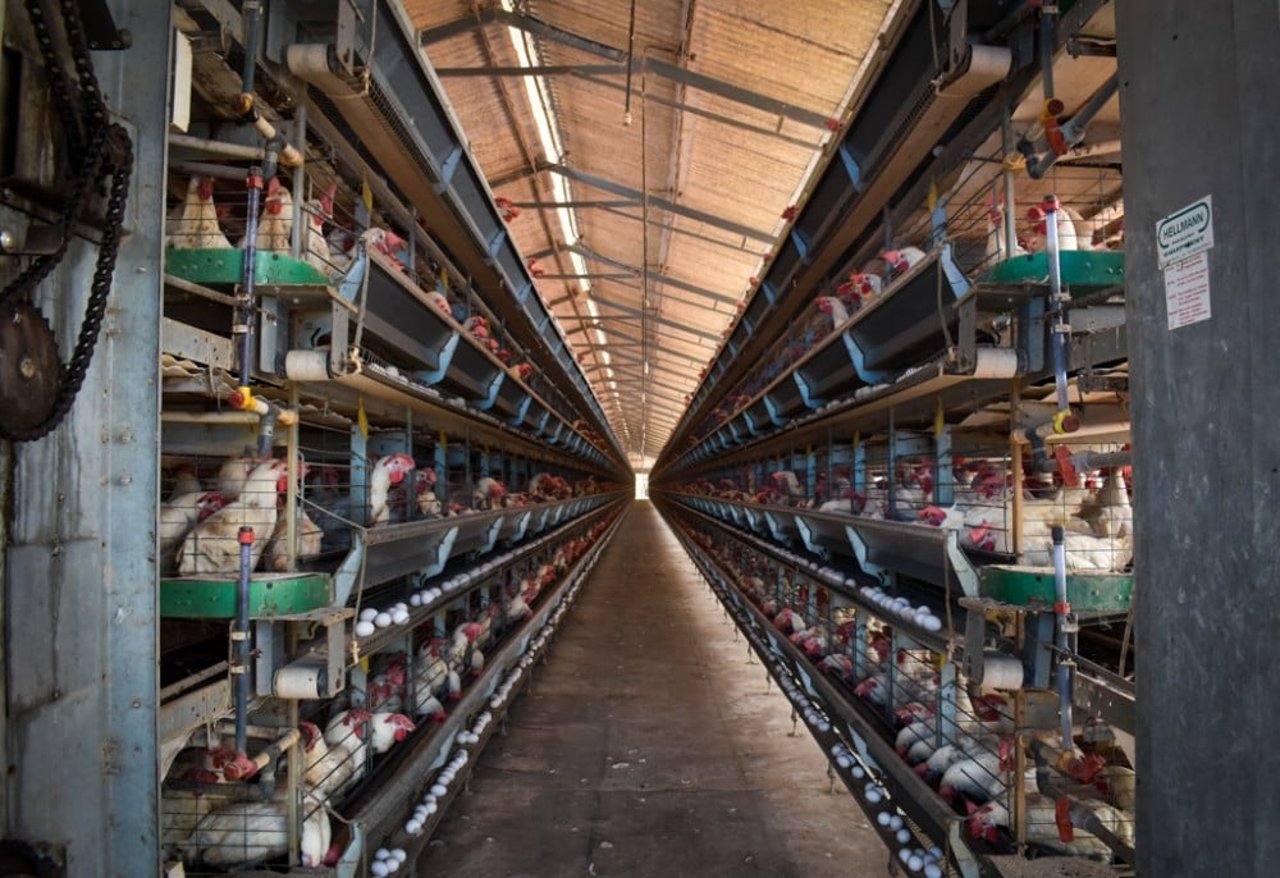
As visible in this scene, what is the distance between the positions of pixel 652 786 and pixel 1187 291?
11.4 feet

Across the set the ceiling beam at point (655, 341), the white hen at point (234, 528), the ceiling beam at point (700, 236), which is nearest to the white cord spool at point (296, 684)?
the white hen at point (234, 528)

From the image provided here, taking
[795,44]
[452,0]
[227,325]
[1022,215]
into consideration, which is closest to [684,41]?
[795,44]

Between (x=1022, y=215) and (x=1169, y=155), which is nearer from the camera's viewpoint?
(x=1169, y=155)

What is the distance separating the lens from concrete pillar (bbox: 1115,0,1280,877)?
0.96m

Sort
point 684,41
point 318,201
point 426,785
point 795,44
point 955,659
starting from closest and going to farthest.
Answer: point 955,659 < point 318,201 < point 426,785 < point 795,44 < point 684,41

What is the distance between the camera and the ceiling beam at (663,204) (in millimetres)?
7496

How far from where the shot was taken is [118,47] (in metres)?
1.61

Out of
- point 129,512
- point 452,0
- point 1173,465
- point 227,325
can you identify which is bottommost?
point 129,512

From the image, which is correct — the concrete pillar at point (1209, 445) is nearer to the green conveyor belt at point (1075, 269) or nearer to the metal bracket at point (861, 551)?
the green conveyor belt at point (1075, 269)

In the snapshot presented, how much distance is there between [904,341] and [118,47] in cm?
266

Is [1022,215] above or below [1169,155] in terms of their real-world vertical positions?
above

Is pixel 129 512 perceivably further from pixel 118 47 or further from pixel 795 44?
pixel 795 44

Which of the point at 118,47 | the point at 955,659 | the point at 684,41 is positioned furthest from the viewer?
the point at 684,41

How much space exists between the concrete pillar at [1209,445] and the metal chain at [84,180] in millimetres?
1942
